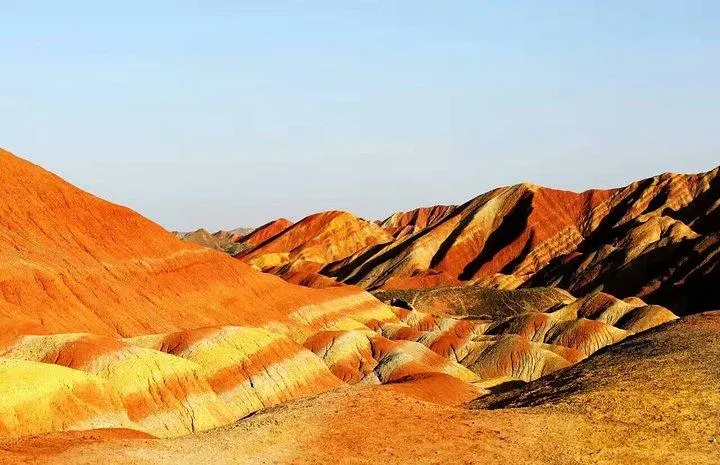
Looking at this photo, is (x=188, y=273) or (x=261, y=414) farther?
(x=188, y=273)

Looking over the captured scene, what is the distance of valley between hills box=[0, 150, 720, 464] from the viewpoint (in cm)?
3322

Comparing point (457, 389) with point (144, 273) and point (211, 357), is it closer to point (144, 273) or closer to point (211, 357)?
point (211, 357)

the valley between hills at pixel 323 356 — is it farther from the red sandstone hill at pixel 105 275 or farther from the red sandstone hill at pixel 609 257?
the red sandstone hill at pixel 609 257

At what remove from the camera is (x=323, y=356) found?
81.4m

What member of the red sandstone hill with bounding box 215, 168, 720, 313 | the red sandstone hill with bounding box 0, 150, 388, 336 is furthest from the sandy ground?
the red sandstone hill with bounding box 215, 168, 720, 313

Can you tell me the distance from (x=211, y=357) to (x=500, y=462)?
120ft

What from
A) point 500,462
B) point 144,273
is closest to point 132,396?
point 500,462

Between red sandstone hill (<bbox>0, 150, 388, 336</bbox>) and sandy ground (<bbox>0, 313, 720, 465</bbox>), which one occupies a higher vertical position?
red sandstone hill (<bbox>0, 150, 388, 336</bbox>)

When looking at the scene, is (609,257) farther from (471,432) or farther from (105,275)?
(471,432)

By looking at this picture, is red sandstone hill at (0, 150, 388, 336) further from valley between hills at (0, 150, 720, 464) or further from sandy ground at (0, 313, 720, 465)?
sandy ground at (0, 313, 720, 465)

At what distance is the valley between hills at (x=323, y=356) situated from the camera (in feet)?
109

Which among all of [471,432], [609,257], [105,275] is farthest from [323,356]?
[609,257]

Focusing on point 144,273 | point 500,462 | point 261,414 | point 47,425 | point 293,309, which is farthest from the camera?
point 293,309

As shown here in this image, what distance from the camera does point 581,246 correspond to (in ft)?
628
